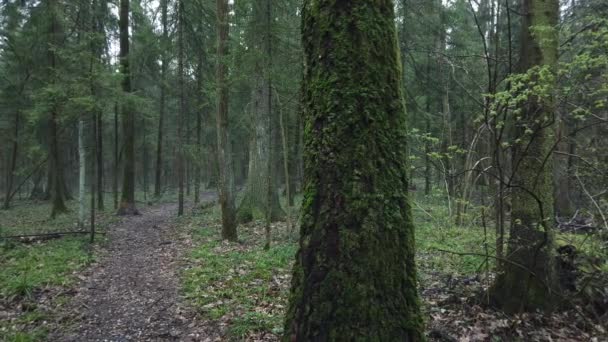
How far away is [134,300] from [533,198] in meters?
6.43

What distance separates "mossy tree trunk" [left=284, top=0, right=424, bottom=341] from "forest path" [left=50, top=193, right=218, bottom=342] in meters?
3.33

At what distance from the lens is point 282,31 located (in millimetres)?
8922

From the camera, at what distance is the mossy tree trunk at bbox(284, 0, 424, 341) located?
1905 millimetres

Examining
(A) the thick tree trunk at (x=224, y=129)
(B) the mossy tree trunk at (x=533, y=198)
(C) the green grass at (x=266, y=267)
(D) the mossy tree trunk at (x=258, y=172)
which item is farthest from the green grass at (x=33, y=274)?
(B) the mossy tree trunk at (x=533, y=198)

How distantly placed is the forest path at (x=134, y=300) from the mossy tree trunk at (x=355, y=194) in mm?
3330

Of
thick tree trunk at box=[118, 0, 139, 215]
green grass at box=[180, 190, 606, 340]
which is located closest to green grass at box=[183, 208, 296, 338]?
green grass at box=[180, 190, 606, 340]

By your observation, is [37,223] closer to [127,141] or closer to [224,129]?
[127,141]

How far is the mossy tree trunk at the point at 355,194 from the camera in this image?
6.25 ft

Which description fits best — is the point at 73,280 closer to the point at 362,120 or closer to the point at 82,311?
the point at 82,311

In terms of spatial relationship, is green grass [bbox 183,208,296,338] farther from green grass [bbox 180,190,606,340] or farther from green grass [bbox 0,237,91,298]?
green grass [bbox 0,237,91,298]

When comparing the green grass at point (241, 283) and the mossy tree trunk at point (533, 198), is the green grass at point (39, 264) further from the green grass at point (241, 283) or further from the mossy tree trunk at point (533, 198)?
the mossy tree trunk at point (533, 198)

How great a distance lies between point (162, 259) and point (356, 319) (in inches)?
322

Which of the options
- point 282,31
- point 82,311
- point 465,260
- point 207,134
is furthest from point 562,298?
point 207,134

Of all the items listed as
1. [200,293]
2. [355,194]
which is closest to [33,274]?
[200,293]
